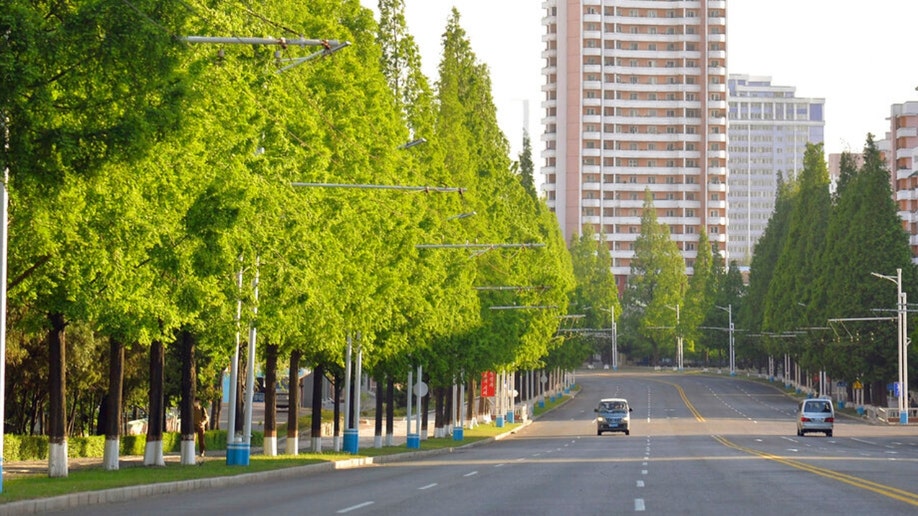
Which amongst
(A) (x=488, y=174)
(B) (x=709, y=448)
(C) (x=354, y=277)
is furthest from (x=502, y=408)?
(C) (x=354, y=277)

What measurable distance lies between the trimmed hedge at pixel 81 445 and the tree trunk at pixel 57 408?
38.3 ft

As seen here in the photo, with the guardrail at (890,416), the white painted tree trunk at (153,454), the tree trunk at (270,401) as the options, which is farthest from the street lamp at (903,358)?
the white painted tree trunk at (153,454)

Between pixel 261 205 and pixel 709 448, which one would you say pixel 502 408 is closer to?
pixel 709 448

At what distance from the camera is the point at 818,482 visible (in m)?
30.5

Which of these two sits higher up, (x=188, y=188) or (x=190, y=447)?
(x=188, y=188)

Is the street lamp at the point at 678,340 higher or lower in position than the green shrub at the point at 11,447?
higher

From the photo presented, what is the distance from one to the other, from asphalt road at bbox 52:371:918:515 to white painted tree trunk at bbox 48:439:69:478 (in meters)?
3.90

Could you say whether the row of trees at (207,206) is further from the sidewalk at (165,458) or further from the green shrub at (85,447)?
the sidewalk at (165,458)

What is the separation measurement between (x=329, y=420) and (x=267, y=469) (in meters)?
56.1

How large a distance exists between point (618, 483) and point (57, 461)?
36.7ft

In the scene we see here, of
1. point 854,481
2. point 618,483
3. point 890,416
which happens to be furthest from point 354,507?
point 890,416

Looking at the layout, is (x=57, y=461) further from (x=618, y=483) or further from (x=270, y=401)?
(x=270, y=401)

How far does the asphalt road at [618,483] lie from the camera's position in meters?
23.3

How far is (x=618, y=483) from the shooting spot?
31312mm
